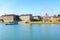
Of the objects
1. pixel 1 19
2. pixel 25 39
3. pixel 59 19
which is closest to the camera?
pixel 25 39

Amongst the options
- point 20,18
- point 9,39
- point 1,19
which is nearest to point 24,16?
point 20,18

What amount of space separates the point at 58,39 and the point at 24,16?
45556mm

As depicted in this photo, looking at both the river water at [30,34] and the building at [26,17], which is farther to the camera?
the building at [26,17]

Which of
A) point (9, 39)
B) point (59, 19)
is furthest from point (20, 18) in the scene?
point (9, 39)

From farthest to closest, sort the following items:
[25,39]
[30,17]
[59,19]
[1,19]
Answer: [1,19]
[30,17]
[59,19]
[25,39]

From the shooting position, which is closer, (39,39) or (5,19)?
(39,39)

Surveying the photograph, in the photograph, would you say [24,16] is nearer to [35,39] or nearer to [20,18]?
[20,18]

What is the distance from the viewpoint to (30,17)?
178ft

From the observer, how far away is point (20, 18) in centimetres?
5616

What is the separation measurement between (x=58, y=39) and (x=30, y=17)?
145 ft

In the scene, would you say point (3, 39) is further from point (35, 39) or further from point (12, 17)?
point (12, 17)

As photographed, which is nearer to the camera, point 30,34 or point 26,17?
point 30,34

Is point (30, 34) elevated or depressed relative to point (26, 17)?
elevated

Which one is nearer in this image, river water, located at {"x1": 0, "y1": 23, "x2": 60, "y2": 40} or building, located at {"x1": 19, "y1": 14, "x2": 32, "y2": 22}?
river water, located at {"x1": 0, "y1": 23, "x2": 60, "y2": 40}
